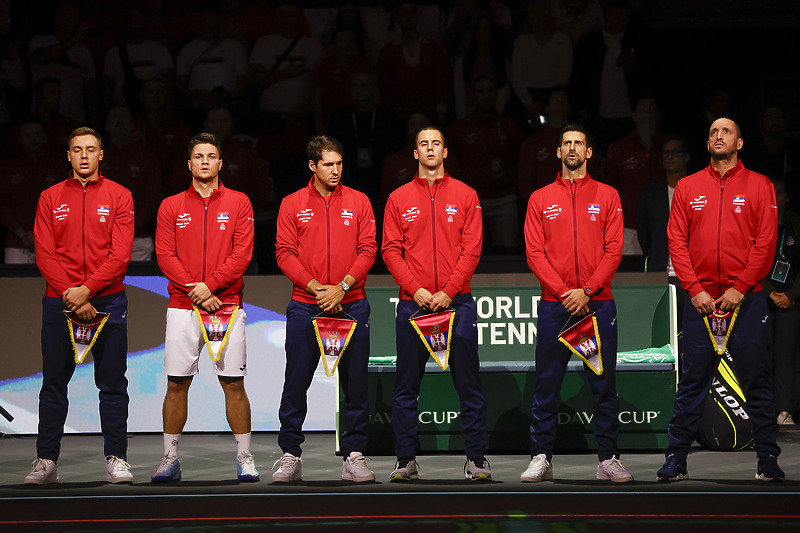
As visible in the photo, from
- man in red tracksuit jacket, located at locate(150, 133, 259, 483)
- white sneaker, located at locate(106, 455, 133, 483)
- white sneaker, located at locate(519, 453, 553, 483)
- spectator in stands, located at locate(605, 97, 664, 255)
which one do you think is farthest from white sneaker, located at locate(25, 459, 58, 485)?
spectator in stands, located at locate(605, 97, 664, 255)

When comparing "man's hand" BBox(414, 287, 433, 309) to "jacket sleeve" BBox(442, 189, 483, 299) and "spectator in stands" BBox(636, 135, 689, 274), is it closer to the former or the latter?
"jacket sleeve" BBox(442, 189, 483, 299)

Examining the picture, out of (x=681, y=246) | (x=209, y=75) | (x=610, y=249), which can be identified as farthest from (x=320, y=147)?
(x=209, y=75)

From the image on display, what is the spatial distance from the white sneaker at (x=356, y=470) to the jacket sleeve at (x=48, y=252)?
1.99m

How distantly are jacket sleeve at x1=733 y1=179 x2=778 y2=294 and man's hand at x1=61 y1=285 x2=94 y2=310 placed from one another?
3.83 meters

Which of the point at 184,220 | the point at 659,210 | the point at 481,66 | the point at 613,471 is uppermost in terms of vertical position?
the point at 481,66

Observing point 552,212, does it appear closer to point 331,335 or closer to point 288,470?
point 331,335

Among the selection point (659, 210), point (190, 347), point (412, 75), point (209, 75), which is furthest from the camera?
point (209, 75)

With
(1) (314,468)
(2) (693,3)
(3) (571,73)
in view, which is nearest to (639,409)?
(1) (314,468)

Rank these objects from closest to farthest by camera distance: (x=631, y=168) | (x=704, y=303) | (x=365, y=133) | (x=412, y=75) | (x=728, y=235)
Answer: (x=704, y=303) < (x=728, y=235) < (x=631, y=168) < (x=365, y=133) < (x=412, y=75)

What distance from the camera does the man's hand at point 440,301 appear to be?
21.5 ft

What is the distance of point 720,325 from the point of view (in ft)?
20.9

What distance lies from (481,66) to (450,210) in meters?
4.25

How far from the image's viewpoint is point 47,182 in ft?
32.4

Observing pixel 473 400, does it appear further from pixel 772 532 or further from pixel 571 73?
pixel 571 73
